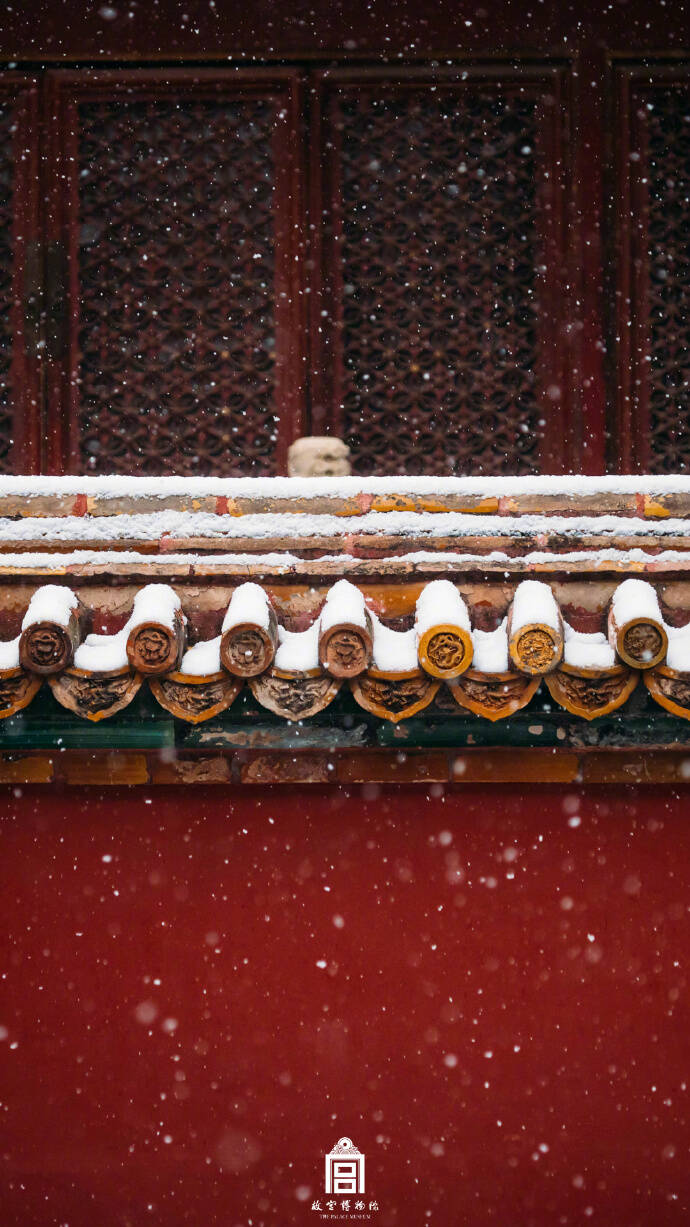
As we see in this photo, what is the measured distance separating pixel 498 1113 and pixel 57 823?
120 centimetres

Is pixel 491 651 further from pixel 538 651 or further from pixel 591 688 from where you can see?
pixel 591 688

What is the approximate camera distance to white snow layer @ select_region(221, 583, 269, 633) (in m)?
2.10

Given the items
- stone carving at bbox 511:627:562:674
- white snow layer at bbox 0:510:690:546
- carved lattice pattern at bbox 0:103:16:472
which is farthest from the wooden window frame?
stone carving at bbox 511:627:562:674

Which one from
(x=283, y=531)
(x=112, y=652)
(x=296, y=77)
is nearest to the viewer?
(x=112, y=652)

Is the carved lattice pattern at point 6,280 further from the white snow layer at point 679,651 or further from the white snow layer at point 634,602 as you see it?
the white snow layer at point 679,651

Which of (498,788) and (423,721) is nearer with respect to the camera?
(423,721)

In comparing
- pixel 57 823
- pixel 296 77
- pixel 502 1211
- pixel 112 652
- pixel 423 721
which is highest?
pixel 296 77

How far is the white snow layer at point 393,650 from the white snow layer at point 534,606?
0.21 m

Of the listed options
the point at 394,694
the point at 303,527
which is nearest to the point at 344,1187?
the point at 394,694

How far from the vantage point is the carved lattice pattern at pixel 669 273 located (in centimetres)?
380

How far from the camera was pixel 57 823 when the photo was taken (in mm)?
2465

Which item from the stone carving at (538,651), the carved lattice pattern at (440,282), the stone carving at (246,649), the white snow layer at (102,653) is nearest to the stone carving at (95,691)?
the white snow layer at (102,653)

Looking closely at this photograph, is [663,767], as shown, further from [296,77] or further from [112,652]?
[296,77]

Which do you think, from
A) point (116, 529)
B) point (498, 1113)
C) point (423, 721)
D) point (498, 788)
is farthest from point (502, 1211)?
point (116, 529)
